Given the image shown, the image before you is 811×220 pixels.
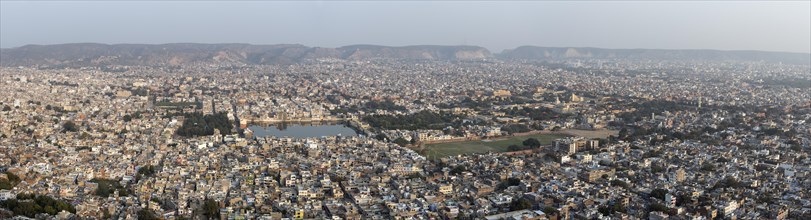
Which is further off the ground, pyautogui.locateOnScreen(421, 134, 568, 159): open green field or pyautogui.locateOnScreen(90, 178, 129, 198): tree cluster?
pyautogui.locateOnScreen(90, 178, 129, 198): tree cluster

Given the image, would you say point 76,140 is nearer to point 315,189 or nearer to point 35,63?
point 315,189

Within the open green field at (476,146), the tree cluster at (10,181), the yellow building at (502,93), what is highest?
the tree cluster at (10,181)

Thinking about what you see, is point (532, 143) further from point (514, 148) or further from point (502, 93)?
point (502, 93)

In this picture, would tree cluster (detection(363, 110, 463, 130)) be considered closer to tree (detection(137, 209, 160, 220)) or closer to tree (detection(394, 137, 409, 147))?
tree (detection(394, 137, 409, 147))

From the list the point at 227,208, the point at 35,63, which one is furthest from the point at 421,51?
the point at 227,208

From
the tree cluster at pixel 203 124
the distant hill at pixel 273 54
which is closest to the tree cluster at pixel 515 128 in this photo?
the tree cluster at pixel 203 124

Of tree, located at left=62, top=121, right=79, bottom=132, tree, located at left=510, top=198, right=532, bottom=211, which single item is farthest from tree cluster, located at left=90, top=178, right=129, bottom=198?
tree, located at left=62, top=121, right=79, bottom=132

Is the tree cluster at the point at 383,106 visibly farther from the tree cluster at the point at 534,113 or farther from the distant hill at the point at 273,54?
the distant hill at the point at 273,54

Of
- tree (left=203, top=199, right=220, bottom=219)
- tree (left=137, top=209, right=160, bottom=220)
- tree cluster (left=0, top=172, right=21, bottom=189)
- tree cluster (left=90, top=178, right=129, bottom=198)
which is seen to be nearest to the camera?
tree (left=137, top=209, right=160, bottom=220)
